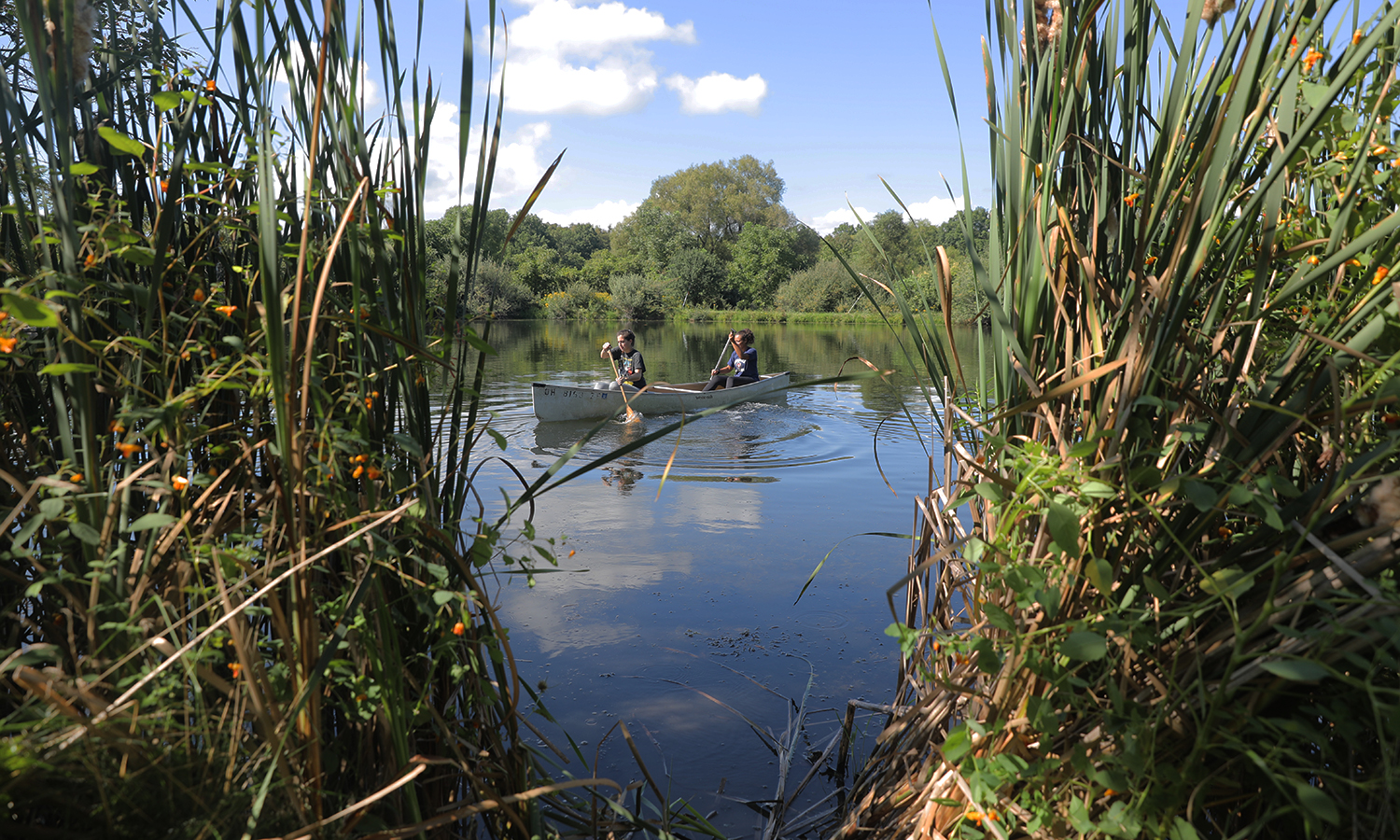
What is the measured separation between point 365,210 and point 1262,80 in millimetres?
1677

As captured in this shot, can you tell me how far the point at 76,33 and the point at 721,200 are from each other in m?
78.2

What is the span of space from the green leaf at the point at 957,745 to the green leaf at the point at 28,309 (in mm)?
1598

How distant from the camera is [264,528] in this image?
4.74 ft

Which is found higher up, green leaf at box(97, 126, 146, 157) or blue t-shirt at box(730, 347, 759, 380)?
green leaf at box(97, 126, 146, 157)

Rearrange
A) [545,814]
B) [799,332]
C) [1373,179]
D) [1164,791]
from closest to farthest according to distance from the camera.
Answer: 1. [1164,791]
2. [1373,179]
3. [545,814]
4. [799,332]

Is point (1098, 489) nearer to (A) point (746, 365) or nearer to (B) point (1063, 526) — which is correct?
(B) point (1063, 526)

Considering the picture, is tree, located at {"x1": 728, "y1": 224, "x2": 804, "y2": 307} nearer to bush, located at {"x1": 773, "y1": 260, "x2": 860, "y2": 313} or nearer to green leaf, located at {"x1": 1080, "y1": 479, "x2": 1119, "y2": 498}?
bush, located at {"x1": 773, "y1": 260, "x2": 860, "y2": 313}

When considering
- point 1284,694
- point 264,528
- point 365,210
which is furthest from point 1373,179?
point 264,528

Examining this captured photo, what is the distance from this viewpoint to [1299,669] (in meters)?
1.16

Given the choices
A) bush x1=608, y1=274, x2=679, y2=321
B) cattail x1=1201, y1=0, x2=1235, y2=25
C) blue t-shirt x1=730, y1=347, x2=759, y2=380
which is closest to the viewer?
cattail x1=1201, y1=0, x2=1235, y2=25

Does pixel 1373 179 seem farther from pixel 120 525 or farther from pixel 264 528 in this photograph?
pixel 120 525

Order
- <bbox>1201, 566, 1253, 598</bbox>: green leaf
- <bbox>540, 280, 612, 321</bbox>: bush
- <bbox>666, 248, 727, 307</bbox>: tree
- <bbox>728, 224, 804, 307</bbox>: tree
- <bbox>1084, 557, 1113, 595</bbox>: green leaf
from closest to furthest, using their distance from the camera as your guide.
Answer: <bbox>1201, 566, 1253, 598</bbox>: green leaf → <bbox>1084, 557, 1113, 595</bbox>: green leaf → <bbox>540, 280, 612, 321</bbox>: bush → <bbox>666, 248, 727, 307</bbox>: tree → <bbox>728, 224, 804, 307</bbox>: tree

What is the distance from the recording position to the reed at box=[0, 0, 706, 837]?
49.2 inches

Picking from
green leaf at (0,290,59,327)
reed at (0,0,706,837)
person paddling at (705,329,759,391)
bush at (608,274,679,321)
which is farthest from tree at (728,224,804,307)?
green leaf at (0,290,59,327)
